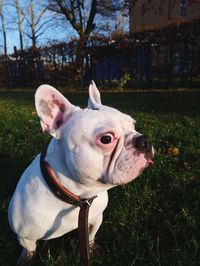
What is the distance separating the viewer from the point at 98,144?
1.61 metres

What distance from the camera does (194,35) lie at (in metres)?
8.80

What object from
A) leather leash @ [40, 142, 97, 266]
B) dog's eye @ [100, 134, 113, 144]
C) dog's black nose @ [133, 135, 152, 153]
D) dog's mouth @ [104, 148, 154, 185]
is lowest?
leather leash @ [40, 142, 97, 266]

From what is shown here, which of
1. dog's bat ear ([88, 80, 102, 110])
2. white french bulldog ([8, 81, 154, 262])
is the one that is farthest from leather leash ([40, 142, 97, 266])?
dog's bat ear ([88, 80, 102, 110])

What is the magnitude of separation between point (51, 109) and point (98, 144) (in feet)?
1.14

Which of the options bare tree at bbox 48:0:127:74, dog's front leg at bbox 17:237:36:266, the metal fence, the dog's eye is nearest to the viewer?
the dog's eye

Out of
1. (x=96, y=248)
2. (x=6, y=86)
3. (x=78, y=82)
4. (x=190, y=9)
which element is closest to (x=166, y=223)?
(x=96, y=248)

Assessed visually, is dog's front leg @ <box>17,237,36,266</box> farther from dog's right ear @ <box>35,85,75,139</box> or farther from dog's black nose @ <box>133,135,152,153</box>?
dog's black nose @ <box>133,135,152,153</box>

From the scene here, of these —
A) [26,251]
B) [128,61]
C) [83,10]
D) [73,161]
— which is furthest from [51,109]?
[83,10]

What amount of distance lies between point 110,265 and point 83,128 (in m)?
0.87

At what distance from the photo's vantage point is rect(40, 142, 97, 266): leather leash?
5.58ft

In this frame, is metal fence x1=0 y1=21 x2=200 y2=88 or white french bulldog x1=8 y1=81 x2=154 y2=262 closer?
white french bulldog x1=8 y1=81 x2=154 y2=262

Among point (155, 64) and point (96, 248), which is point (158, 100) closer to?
point (155, 64)

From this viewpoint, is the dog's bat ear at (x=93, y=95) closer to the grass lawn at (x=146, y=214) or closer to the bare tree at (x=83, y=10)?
the grass lawn at (x=146, y=214)

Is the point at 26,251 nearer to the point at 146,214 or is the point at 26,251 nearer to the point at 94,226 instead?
the point at 94,226
